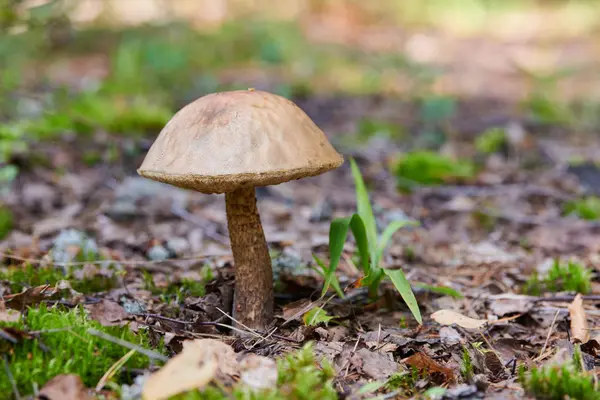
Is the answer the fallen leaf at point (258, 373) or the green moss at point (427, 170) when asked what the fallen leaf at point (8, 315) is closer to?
the fallen leaf at point (258, 373)

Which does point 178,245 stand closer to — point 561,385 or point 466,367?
point 466,367

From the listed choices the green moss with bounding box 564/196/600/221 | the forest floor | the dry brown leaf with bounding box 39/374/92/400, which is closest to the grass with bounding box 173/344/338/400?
the forest floor

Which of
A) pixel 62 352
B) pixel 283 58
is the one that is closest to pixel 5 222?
pixel 62 352

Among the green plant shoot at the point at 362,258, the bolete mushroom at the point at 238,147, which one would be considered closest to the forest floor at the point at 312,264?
the green plant shoot at the point at 362,258

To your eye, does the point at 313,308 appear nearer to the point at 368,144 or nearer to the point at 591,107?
the point at 368,144

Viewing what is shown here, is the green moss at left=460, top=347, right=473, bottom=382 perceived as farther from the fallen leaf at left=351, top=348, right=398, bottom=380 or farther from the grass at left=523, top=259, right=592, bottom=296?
the grass at left=523, top=259, right=592, bottom=296

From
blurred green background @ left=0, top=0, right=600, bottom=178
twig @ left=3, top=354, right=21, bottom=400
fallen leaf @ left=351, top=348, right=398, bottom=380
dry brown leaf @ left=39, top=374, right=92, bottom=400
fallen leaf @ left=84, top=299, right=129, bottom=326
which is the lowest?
fallen leaf @ left=351, top=348, right=398, bottom=380
